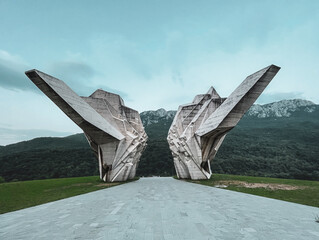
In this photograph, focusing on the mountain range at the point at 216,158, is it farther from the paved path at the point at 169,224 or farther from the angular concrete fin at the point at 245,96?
the paved path at the point at 169,224

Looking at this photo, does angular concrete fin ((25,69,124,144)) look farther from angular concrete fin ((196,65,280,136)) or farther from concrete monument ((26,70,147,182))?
angular concrete fin ((196,65,280,136))

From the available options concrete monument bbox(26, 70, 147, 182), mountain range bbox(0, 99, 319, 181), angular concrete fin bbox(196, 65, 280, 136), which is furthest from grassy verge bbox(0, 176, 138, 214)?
mountain range bbox(0, 99, 319, 181)

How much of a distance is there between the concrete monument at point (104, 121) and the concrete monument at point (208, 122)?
5.57 m

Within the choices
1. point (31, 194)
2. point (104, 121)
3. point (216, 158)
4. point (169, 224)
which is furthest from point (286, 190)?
point (216, 158)

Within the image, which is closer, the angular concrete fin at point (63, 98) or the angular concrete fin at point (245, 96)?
the angular concrete fin at point (63, 98)

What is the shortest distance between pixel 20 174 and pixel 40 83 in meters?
30.0

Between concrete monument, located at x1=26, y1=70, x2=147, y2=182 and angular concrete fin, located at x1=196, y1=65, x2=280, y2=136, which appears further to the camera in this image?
angular concrete fin, located at x1=196, y1=65, x2=280, y2=136

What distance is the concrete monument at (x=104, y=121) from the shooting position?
36.8 feet

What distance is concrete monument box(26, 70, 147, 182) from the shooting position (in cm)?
1120

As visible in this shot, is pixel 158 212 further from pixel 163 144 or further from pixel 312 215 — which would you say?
pixel 163 144

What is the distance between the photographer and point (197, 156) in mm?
18688

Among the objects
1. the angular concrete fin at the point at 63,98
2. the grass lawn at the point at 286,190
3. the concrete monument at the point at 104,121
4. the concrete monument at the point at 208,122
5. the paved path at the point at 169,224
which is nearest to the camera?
the paved path at the point at 169,224

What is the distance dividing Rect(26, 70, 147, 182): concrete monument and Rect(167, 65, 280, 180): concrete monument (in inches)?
219

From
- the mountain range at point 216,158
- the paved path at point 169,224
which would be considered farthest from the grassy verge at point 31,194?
the mountain range at point 216,158
